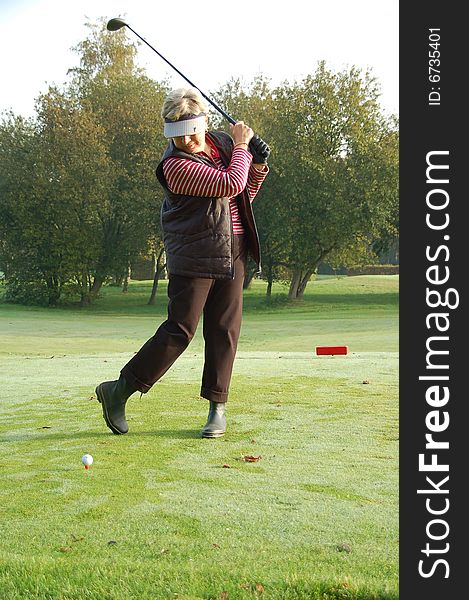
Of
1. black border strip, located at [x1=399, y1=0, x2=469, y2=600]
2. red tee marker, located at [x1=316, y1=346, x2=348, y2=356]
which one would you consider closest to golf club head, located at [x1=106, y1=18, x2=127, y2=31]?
black border strip, located at [x1=399, y1=0, x2=469, y2=600]

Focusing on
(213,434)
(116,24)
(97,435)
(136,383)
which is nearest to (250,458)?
(213,434)

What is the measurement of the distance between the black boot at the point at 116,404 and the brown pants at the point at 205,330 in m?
0.06

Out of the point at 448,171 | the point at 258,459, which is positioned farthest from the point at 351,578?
the point at 258,459

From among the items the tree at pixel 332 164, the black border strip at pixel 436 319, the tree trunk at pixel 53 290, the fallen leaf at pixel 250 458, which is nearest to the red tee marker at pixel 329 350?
the fallen leaf at pixel 250 458

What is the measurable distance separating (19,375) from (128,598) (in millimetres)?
7195

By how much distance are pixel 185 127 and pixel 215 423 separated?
74.2 inches

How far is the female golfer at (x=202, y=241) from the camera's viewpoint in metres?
5.35

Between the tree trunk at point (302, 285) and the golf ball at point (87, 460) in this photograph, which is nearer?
the golf ball at point (87, 460)

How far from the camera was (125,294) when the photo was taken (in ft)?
146

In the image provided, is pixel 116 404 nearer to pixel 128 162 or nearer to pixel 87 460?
pixel 87 460

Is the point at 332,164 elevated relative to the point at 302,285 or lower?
elevated

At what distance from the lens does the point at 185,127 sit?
5352mm

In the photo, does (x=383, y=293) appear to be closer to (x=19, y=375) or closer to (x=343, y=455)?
(x=19, y=375)

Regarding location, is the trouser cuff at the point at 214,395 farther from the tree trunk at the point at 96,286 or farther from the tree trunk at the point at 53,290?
the tree trunk at the point at 53,290
